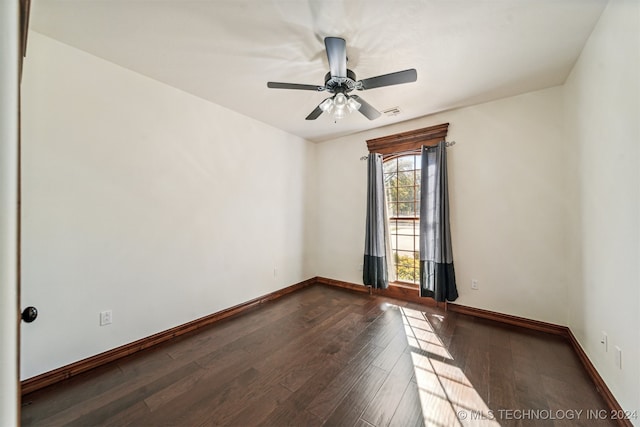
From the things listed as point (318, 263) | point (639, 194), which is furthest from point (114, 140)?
point (639, 194)

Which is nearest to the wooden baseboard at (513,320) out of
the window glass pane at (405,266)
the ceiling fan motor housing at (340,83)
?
the window glass pane at (405,266)

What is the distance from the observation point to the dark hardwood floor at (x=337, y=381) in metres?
1.56

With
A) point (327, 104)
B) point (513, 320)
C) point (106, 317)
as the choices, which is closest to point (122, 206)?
point (106, 317)

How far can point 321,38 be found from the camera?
6.12 feet

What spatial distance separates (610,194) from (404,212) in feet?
7.19

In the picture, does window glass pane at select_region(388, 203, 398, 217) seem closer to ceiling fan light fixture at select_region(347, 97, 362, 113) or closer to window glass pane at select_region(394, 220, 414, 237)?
window glass pane at select_region(394, 220, 414, 237)

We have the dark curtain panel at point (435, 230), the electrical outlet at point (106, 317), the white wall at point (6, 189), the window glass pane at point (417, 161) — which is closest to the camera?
the white wall at point (6, 189)

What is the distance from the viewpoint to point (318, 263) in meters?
4.50

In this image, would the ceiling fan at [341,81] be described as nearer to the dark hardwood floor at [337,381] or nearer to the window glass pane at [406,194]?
the window glass pane at [406,194]

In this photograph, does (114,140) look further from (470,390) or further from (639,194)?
(639,194)

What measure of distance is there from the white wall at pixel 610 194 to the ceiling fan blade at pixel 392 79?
1.14 m

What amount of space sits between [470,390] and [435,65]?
264 centimetres

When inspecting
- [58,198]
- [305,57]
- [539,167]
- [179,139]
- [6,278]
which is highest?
[305,57]

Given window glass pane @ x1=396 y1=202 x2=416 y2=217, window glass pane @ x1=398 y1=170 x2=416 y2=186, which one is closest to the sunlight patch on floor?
window glass pane @ x1=396 y1=202 x2=416 y2=217
